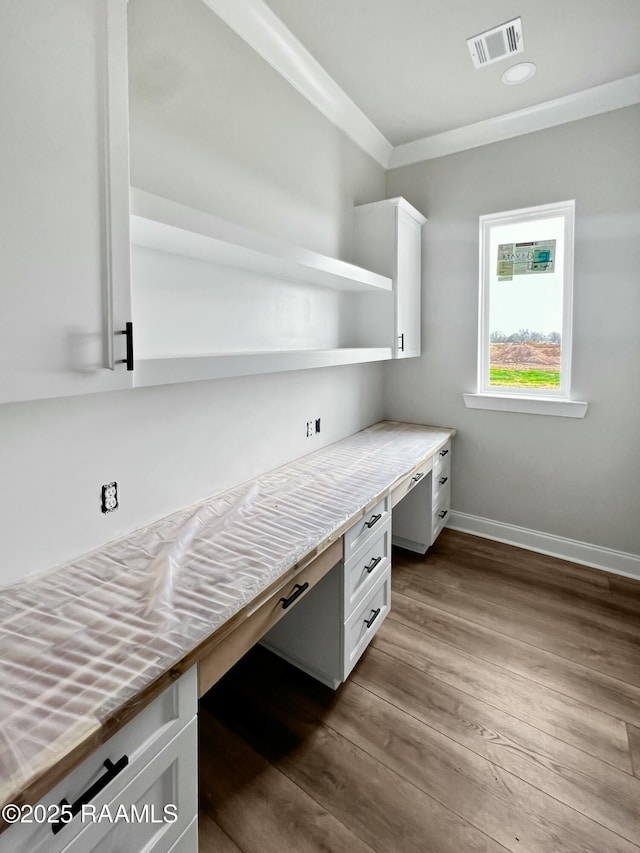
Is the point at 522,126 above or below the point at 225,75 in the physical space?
above

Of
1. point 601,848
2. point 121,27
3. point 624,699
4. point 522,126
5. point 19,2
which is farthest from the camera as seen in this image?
point 522,126

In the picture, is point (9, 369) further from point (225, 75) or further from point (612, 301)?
point (612, 301)

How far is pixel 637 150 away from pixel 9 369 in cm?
330

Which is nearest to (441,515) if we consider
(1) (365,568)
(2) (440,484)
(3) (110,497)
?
(2) (440,484)

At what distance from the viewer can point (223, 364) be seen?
5.16 feet

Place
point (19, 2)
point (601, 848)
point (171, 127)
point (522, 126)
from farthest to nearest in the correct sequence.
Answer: point (522, 126)
point (171, 127)
point (601, 848)
point (19, 2)

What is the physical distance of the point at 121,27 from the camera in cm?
107

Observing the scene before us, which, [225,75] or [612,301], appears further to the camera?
[612,301]

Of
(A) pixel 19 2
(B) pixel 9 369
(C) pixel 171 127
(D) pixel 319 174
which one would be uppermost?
(D) pixel 319 174

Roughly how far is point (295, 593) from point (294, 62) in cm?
248

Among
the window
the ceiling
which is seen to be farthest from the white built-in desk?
the ceiling

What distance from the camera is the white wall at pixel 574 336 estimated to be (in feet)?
8.48

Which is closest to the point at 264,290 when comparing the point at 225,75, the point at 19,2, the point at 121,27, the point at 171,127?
the point at 171,127

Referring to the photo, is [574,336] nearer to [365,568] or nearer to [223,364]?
[365,568]
